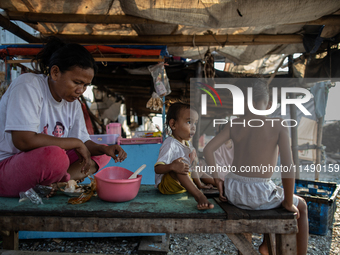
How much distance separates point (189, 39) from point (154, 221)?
9.87 ft

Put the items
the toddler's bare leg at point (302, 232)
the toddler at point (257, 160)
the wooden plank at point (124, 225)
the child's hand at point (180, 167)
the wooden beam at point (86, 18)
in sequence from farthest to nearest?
1. the wooden beam at point (86, 18)
2. the toddler's bare leg at point (302, 232)
3. the child's hand at point (180, 167)
4. the toddler at point (257, 160)
5. the wooden plank at point (124, 225)

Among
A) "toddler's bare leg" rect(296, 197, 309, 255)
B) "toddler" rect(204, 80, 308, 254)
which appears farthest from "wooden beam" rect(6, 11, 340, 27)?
"toddler's bare leg" rect(296, 197, 309, 255)

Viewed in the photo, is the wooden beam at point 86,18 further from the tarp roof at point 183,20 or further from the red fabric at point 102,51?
the red fabric at point 102,51

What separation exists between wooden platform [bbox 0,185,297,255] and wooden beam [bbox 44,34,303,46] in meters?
2.83

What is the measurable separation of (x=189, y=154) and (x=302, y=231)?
45.2 inches

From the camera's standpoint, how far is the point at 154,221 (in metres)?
1.43

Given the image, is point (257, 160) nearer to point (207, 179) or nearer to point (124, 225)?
point (207, 179)

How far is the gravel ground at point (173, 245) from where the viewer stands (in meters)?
2.53

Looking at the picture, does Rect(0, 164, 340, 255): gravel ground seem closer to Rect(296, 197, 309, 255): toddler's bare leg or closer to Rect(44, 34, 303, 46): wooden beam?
Rect(296, 197, 309, 255): toddler's bare leg

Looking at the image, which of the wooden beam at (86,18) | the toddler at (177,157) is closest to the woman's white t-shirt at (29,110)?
the toddler at (177,157)

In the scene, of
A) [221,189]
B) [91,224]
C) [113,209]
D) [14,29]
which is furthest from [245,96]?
[14,29]

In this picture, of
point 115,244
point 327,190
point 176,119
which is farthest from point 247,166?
point 327,190

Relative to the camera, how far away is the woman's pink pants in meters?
1.50

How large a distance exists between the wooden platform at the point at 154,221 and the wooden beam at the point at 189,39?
283 centimetres
